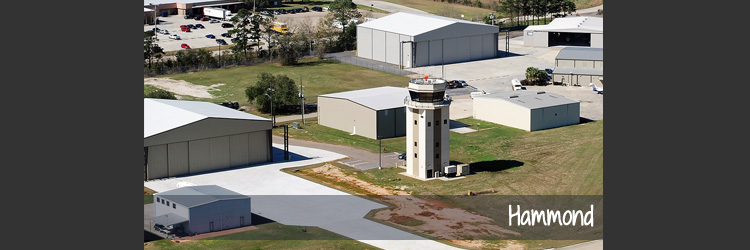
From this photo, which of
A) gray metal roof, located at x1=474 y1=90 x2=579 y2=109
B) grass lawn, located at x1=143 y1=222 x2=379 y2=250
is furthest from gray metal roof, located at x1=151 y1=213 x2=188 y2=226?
Result: gray metal roof, located at x1=474 y1=90 x2=579 y2=109

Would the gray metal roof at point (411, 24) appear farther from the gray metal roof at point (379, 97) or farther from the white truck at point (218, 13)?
the white truck at point (218, 13)

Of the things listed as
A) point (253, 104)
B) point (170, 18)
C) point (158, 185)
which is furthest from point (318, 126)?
point (170, 18)

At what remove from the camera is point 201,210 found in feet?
240

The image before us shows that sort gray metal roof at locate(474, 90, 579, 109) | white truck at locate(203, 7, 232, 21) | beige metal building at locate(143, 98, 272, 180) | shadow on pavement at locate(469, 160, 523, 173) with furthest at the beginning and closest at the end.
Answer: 1. white truck at locate(203, 7, 232, 21)
2. gray metal roof at locate(474, 90, 579, 109)
3. shadow on pavement at locate(469, 160, 523, 173)
4. beige metal building at locate(143, 98, 272, 180)

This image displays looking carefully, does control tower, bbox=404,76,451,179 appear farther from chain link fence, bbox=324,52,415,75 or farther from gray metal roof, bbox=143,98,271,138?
chain link fence, bbox=324,52,415,75

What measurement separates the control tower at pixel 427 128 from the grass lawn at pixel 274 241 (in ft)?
51.4

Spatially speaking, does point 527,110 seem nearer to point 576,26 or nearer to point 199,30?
point 576,26

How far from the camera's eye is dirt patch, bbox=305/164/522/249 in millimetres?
73812

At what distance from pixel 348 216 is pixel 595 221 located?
15580mm

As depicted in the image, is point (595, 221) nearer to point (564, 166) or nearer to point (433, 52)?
point (564, 166)

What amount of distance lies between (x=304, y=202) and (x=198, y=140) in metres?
11.4

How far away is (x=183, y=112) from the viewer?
90750 millimetres

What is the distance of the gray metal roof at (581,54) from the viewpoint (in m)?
133

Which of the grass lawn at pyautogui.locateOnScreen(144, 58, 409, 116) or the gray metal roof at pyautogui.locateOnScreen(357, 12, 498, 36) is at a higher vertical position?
the gray metal roof at pyautogui.locateOnScreen(357, 12, 498, 36)
